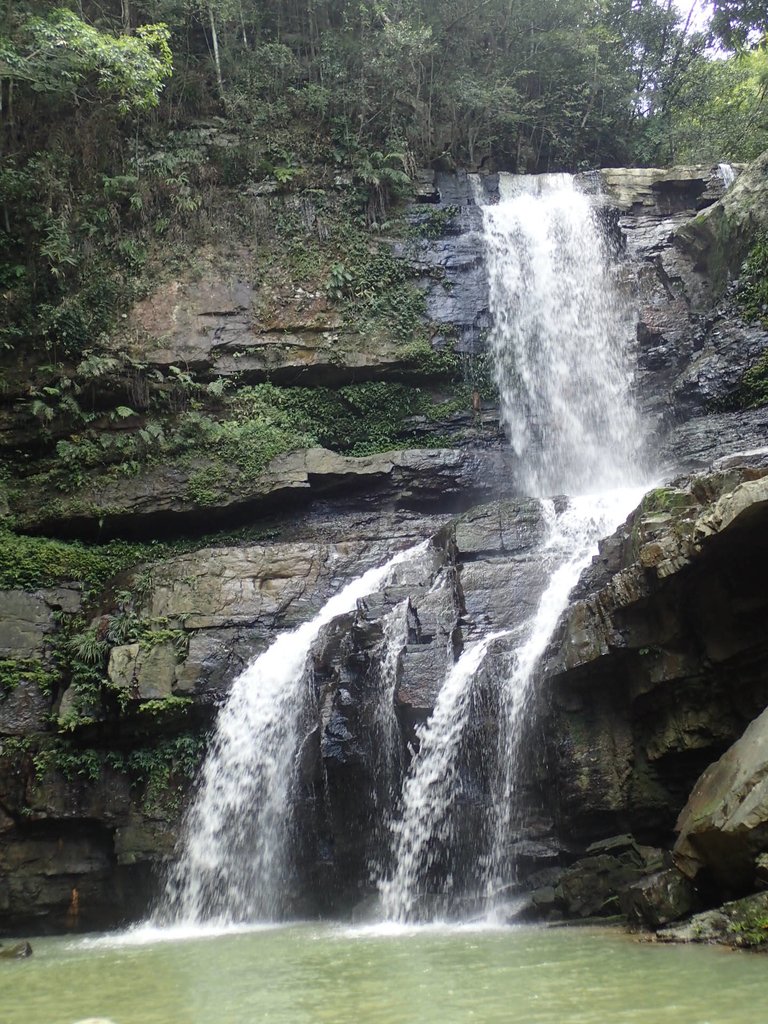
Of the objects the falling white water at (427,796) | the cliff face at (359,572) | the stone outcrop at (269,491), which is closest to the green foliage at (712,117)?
the cliff face at (359,572)

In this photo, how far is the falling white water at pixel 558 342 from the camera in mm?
16141

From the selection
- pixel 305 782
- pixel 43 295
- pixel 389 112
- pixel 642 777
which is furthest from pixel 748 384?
pixel 43 295

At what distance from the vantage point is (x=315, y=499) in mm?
15945

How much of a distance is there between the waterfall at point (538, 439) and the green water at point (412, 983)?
1.42 metres

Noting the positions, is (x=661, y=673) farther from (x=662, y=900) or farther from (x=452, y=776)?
Answer: (x=452, y=776)

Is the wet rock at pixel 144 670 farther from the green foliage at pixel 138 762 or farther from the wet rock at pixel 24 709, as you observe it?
the wet rock at pixel 24 709

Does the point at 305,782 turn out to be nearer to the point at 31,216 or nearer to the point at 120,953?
the point at 120,953

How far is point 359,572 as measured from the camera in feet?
44.8

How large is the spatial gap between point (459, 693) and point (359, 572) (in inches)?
171

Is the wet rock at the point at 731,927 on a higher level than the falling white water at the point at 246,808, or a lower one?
lower

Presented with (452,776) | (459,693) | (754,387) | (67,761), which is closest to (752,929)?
(452,776)

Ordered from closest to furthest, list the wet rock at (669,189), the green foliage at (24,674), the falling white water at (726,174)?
the green foliage at (24,674), the wet rock at (669,189), the falling white water at (726,174)

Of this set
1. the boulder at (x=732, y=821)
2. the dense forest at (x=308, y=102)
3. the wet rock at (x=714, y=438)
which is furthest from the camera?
the dense forest at (x=308, y=102)

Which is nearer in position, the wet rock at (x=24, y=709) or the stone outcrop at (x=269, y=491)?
the wet rock at (x=24, y=709)
